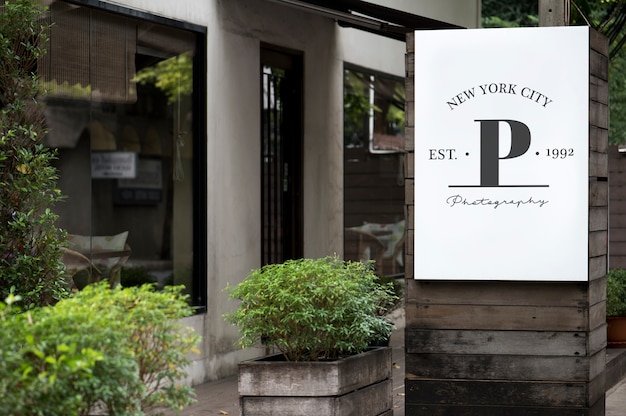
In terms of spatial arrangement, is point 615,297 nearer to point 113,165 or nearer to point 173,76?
point 173,76

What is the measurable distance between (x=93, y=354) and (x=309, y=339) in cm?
246

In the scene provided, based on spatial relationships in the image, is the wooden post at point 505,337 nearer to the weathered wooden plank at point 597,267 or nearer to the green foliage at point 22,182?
the weathered wooden plank at point 597,267

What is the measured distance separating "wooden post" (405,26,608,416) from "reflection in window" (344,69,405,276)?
5.87 meters

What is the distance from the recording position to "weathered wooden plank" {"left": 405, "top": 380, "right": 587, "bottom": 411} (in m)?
6.89

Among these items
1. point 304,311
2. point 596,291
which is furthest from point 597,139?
point 304,311

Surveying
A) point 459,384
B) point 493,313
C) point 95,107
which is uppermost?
point 95,107

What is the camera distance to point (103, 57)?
878cm

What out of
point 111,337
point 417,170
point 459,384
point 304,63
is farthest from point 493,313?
point 304,63

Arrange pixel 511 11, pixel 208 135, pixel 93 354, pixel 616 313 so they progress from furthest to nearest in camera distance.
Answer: pixel 511 11
pixel 616 313
pixel 208 135
pixel 93 354

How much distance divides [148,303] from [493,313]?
2996mm

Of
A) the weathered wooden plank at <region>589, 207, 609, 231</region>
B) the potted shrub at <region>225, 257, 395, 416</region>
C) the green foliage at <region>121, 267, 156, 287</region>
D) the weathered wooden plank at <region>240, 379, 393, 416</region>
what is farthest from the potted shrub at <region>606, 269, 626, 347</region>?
the weathered wooden plank at <region>240, 379, 393, 416</region>

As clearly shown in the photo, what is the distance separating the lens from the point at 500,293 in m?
6.95

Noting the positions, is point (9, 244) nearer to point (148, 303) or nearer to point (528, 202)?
point (148, 303)

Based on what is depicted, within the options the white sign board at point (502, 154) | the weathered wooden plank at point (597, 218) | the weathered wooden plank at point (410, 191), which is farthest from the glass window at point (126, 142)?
the weathered wooden plank at point (597, 218)
